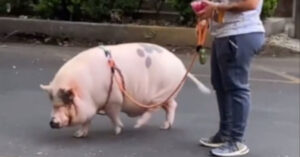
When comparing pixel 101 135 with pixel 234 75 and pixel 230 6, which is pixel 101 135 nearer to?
pixel 234 75


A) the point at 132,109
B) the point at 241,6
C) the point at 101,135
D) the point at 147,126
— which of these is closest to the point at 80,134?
the point at 101,135

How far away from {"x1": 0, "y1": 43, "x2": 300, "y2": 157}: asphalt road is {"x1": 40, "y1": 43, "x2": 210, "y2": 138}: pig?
17cm

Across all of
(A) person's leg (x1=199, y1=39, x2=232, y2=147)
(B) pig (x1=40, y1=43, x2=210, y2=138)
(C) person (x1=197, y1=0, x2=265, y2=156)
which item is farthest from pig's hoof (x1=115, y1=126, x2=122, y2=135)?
(C) person (x1=197, y1=0, x2=265, y2=156)

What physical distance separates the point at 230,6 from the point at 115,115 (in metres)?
1.39

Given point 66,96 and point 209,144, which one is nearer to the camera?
point 66,96

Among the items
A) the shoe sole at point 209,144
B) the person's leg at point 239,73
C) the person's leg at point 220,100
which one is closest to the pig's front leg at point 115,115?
the shoe sole at point 209,144

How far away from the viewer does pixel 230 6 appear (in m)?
5.55

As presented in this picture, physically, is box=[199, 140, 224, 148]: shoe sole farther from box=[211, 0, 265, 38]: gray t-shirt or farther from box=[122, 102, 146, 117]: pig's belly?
box=[211, 0, 265, 38]: gray t-shirt

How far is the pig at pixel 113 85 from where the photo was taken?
601 cm

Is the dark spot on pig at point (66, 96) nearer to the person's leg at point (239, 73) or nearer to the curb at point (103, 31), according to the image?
the person's leg at point (239, 73)

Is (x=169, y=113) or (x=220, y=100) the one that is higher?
(x=220, y=100)

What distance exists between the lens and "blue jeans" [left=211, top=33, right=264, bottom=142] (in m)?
5.63

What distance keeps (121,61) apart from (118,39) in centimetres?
506

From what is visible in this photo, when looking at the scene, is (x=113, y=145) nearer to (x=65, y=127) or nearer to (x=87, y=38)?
(x=65, y=127)
